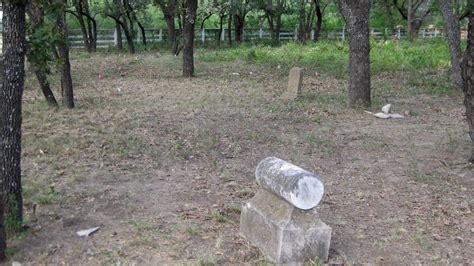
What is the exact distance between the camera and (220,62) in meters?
19.7

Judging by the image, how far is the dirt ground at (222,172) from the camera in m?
4.78

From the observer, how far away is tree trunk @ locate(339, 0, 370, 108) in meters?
10.9

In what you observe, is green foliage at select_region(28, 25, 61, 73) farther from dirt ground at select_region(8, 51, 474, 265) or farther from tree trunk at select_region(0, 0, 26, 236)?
dirt ground at select_region(8, 51, 474, 265)

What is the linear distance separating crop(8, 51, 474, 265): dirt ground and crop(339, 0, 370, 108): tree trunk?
0.50 m

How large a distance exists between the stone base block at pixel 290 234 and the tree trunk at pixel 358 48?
22.5 feet

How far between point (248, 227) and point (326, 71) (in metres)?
12.3

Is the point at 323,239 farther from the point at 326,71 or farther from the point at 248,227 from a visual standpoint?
the point at 326,71

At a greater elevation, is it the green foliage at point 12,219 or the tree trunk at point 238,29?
the tree trunk at point 238,29

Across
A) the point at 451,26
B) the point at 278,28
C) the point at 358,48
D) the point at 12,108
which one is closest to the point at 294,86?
the point at 358,48

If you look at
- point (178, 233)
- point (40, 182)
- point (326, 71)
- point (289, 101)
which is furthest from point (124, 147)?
point (326, 71)

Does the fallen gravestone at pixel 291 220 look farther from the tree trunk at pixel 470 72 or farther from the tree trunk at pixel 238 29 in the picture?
the tree trunk at pixel 238 29

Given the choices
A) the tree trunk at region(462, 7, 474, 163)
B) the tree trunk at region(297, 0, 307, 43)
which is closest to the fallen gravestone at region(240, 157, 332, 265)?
the tree trunk at region(462, 7, 474, 163)

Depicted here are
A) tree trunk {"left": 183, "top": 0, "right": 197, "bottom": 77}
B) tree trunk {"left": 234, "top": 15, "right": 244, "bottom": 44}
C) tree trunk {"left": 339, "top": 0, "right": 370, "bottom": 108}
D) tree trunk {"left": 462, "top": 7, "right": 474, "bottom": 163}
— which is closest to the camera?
tree trunk {"left": 462, "top": 7, "right": 474, "bottom": 163}

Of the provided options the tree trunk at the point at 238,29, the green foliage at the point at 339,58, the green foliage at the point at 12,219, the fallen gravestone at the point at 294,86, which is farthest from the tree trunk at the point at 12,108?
the tree trunk at the point at 238,29
